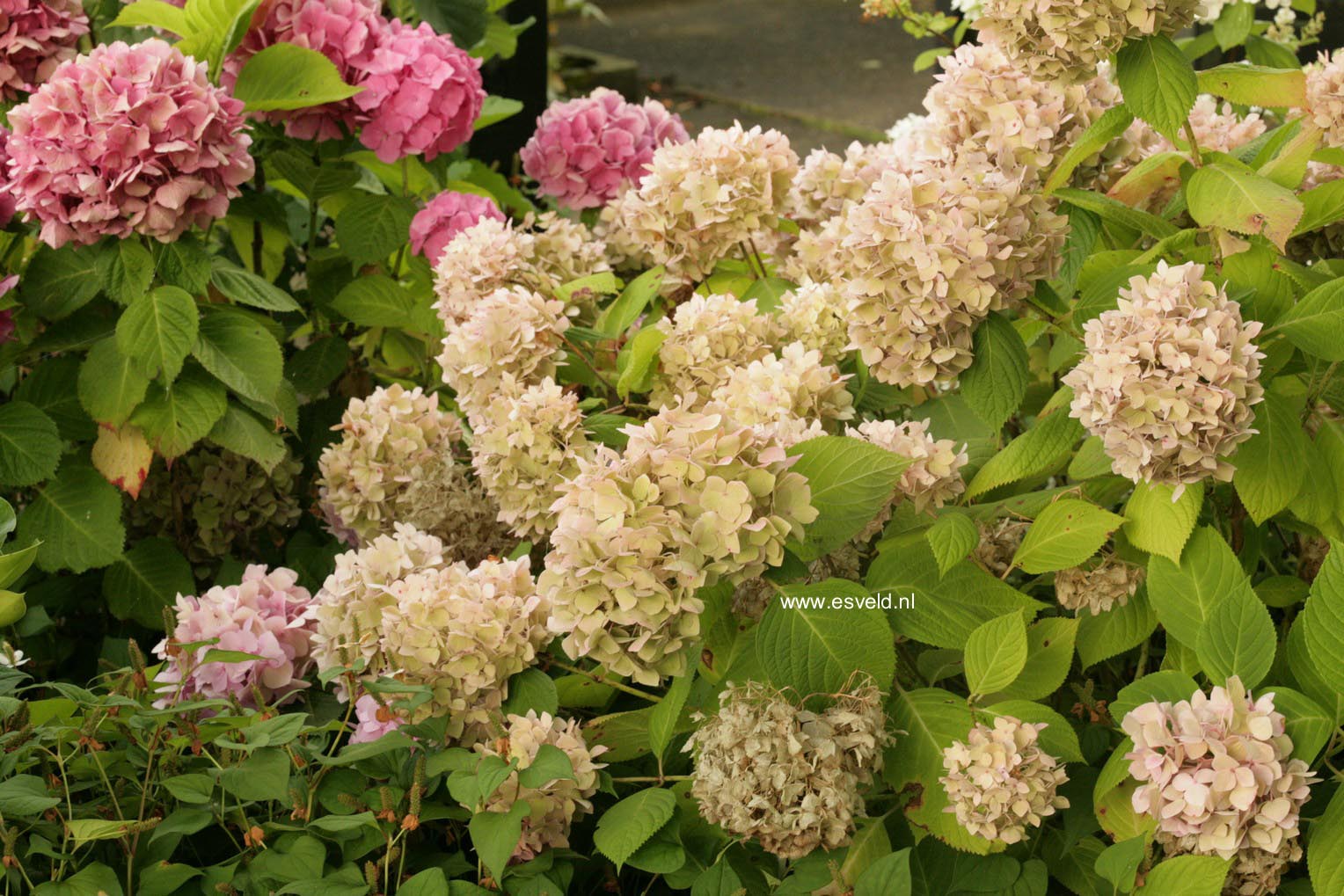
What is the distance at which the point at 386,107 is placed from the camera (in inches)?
77.7

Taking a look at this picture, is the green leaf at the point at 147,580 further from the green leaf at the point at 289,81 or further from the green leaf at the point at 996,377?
the green leaf at the point at 996,377

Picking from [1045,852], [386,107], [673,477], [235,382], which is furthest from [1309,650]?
[386,107]

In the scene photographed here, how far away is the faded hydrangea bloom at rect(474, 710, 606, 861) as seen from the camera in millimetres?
1226

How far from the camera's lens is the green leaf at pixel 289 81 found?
1.84 m

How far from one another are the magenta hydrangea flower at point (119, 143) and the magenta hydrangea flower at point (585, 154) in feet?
1.95

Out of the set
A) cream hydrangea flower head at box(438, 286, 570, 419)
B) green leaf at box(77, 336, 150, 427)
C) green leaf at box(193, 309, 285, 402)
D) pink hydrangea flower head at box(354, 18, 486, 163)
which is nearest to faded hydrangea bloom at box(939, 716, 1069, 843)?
cream hydrangea flower head at box(438, 286, 570, 419)

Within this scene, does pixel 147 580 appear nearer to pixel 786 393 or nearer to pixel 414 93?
pixel 414 93

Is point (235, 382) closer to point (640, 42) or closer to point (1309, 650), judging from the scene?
point (1309, 650)

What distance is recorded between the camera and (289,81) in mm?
1857

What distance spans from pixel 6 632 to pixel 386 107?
2.78 feet

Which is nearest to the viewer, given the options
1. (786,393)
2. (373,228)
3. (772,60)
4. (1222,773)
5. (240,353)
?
(1222,773)

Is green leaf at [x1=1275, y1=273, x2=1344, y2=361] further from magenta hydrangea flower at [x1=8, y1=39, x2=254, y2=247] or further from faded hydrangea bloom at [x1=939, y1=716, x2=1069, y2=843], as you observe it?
magenta hydrangea flower at [x1=8, y1=39, x2=254, y2=247]

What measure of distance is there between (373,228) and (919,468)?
39.6 inches

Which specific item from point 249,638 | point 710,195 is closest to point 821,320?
point 710,195
